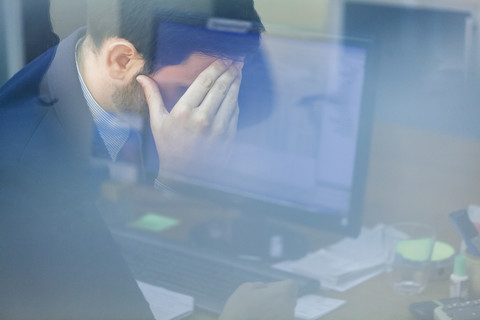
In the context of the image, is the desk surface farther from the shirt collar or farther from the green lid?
the shirt collar

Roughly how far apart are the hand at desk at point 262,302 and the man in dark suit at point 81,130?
0.46 feet

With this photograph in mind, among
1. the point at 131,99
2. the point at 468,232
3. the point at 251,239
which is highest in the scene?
the point at 131,99

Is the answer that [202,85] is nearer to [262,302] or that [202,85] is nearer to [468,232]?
[262,302]

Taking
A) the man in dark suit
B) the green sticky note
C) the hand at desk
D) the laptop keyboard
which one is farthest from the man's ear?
the green sticky note

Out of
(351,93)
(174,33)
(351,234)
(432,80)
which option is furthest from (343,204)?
(174,33)

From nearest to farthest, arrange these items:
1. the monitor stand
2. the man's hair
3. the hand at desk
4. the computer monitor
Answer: the man's hair, the hand at desk, the computer monitor, the monitor stand

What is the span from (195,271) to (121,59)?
0.39 m

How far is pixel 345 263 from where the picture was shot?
3.54 ft

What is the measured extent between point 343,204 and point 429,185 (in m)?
0.21

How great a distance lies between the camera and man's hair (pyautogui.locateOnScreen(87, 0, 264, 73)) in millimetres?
694

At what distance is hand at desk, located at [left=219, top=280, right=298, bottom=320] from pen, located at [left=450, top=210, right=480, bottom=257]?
10.6 inches

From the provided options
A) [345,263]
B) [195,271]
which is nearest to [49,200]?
[195,271]

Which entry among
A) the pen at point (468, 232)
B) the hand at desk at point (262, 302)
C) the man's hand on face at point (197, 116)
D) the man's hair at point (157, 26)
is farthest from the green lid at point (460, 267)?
the man's hair at point (157, 26)

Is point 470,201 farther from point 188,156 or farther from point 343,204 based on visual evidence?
point 188,156
